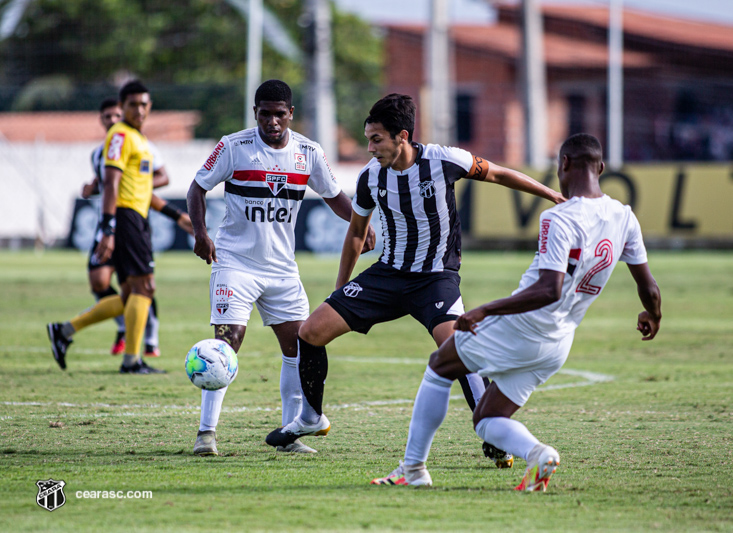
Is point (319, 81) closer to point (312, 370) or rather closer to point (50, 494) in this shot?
point (312, 370)

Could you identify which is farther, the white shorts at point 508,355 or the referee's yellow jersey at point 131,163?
the referee's yellow jersey at point 131,163

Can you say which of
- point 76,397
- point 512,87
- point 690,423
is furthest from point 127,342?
point 512,87

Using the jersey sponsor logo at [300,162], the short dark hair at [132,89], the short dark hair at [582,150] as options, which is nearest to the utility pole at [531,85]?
the short dark hair at [132,89]

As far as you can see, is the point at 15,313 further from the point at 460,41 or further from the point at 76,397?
the point at 460,41

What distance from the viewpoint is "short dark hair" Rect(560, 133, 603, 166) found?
4.80m

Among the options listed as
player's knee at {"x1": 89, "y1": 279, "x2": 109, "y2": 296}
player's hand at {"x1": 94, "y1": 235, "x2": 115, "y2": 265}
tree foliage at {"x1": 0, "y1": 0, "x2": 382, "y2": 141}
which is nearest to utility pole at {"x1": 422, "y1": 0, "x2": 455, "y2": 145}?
tree foliage at {"x1": 0, "y1": 0, "x2": 382, "y2": 141}

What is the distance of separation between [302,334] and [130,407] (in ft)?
6.76

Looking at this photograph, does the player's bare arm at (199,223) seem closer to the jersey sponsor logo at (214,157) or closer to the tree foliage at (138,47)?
the jersey sponsor logo at (214,157)

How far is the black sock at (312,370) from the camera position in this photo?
19.6 ft

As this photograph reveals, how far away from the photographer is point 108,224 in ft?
28.3

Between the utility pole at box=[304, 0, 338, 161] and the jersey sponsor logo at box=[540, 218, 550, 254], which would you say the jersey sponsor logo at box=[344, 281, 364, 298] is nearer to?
the jersey sponsor logo at box=[540, 218, 550, 254]

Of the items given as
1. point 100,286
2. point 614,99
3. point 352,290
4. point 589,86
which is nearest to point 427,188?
point 352,290

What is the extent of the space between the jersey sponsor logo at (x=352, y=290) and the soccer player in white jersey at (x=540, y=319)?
898 mm

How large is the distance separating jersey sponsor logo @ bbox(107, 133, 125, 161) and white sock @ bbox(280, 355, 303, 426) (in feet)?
11.2
